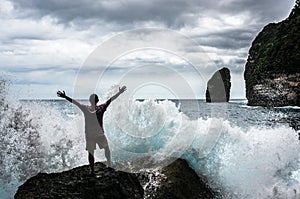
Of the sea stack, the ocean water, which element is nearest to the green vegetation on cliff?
the sea stack

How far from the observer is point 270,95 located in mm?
61125

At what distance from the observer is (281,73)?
57000 mm

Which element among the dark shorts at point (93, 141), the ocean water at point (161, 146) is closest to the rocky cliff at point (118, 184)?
the dark shorts at point (93, 141)

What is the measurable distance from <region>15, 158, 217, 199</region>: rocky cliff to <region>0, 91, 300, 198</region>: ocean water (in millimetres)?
870

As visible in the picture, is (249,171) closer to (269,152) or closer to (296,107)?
(269,152)

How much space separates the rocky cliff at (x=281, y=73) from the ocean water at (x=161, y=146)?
46.5 m

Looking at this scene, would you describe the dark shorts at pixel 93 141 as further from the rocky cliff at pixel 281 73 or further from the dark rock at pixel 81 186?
the rocky cliff at pixel 281 73

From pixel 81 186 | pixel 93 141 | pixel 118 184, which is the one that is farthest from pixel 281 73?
pixel 81 186

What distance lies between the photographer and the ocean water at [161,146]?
9.70 meters

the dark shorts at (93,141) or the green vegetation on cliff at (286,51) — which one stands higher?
the green vegetation on cliff at (286,51)

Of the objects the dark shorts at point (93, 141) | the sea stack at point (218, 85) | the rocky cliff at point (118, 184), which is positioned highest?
the sea stack at point (218, 85)

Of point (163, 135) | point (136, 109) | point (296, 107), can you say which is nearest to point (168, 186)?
point (163, 135)

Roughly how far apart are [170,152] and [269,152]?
296 centimetres

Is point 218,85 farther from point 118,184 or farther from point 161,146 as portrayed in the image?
point 118,184
